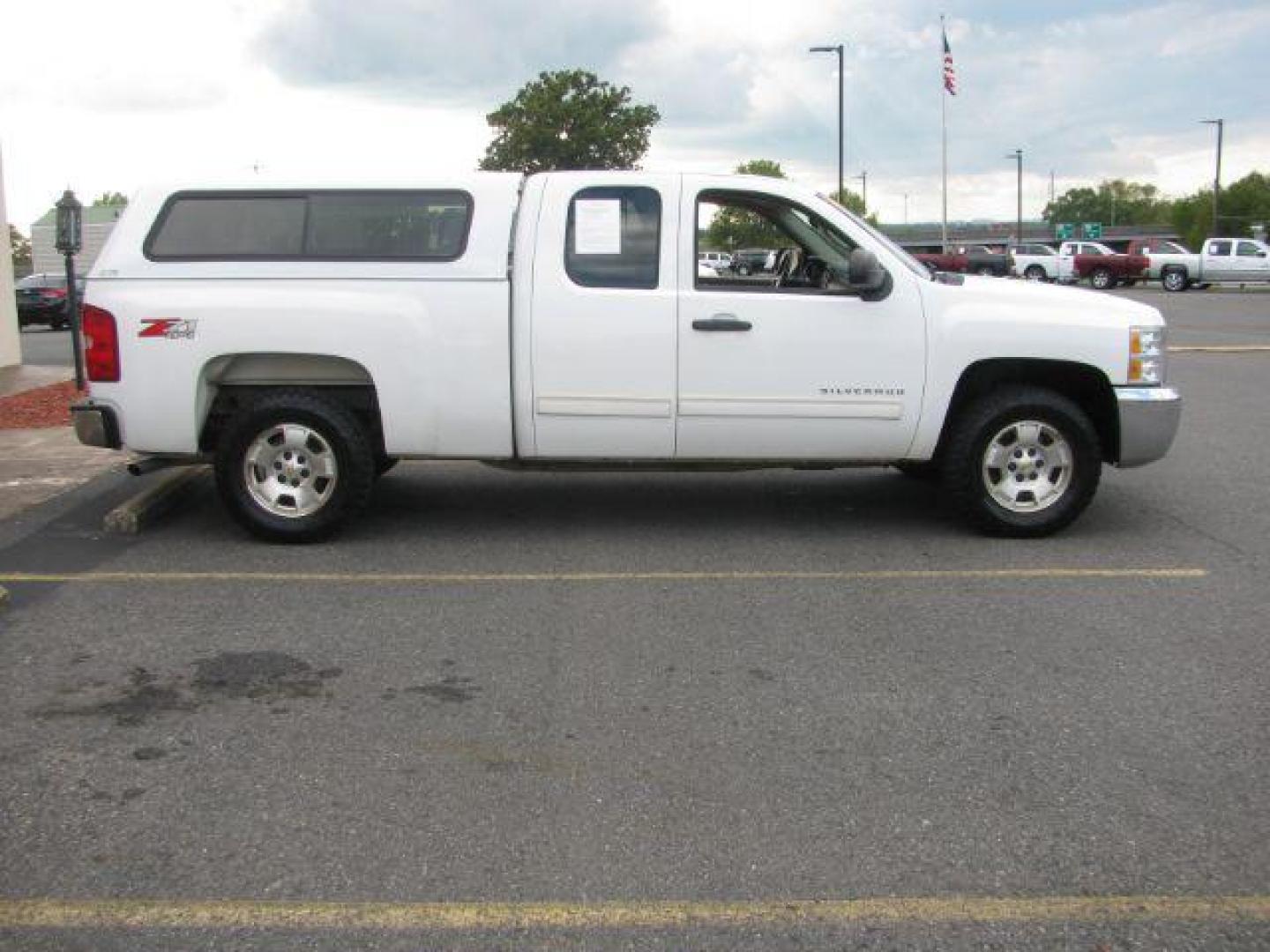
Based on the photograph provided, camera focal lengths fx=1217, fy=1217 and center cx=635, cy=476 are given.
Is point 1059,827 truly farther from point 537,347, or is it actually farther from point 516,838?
Answer: point 537,347

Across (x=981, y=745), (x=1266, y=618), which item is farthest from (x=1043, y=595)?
(x=981, y=745)

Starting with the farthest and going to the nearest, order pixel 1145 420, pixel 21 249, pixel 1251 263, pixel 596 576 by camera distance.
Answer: pixel 21 249
pixel 1251 263
pixel 1145 420
pixel 596 576

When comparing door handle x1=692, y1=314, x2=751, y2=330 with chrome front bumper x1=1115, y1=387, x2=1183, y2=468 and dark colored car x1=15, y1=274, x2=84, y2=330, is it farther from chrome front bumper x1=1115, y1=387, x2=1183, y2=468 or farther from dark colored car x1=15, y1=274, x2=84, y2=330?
dark colored car x1=15, y1=274, x2=84, y2=330

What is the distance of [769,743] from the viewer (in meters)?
4.16

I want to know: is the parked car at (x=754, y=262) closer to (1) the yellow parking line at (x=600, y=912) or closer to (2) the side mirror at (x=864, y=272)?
(2) the side mirror at (x=864, y=272)

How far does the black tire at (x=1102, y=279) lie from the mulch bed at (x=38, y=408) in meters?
38.2

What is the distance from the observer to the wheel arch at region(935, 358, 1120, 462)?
6.87 metres

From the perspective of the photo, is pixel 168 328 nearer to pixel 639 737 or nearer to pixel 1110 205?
pixel 639 737

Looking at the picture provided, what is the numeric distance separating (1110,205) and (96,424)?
520ft

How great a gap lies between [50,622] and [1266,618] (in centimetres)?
547

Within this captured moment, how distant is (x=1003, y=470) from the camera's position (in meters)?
6.87

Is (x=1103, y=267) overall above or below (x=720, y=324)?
above

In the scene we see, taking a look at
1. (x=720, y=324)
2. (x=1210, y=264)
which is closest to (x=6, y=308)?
(x=720, y=324)

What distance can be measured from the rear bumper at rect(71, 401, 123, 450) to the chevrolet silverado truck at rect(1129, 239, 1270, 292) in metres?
41.3
